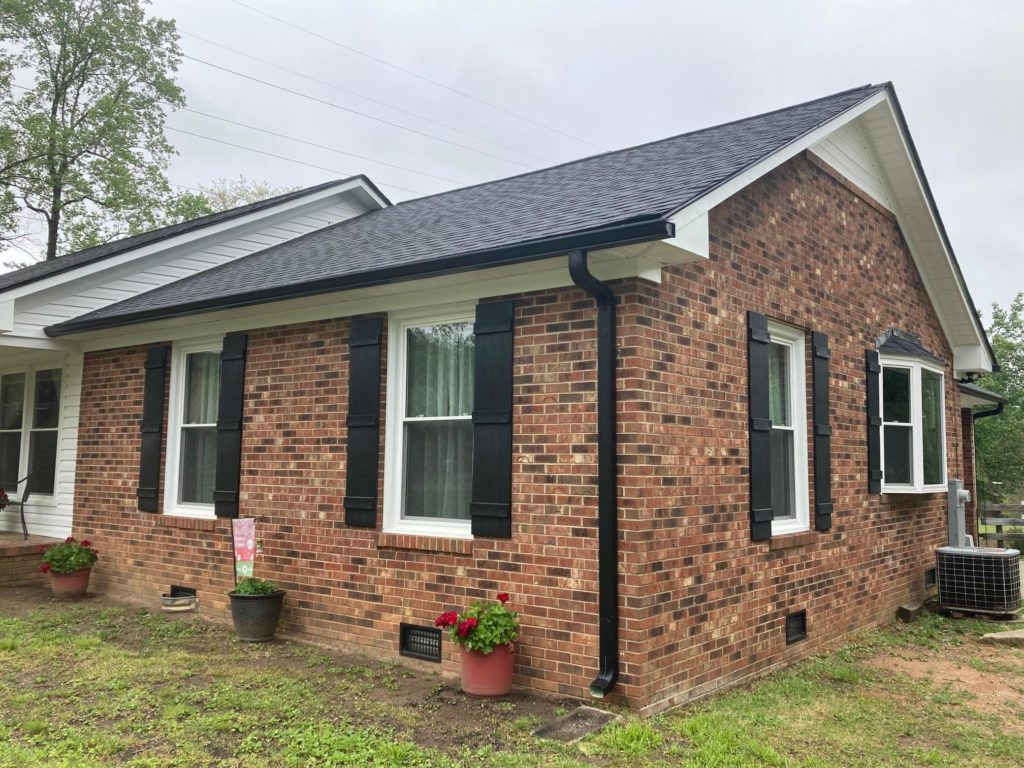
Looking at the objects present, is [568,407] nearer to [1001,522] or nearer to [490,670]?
[490,670]

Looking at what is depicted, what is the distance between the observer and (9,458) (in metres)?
10.8

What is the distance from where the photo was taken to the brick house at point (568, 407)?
5129 millimetres

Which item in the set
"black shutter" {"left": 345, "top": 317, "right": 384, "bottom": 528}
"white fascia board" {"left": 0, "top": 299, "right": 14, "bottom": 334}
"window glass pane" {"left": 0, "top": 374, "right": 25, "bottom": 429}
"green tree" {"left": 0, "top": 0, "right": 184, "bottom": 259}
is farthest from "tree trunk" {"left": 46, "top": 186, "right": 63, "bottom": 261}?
"black shutter" {"left": 345, "top": 317, "right": 384, "bottom": 528}

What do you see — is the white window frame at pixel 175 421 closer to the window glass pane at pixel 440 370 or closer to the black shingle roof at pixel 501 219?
the black shingle roof at pixel 501 219

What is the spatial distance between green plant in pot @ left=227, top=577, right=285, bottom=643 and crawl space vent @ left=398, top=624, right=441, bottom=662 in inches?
51.3

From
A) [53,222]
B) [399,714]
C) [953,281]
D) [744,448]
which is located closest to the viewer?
[399,714]

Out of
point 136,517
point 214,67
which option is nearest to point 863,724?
point 136,517

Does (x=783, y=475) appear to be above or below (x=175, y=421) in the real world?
below

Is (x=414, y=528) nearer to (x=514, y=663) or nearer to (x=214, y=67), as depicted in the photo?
(x=514, y=663)

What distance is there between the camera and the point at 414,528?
623cm

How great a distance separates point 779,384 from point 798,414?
1.04 ft

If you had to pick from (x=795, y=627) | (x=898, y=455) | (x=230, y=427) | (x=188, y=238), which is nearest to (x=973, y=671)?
(x=795, y=627)

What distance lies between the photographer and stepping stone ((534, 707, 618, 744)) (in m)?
4.43

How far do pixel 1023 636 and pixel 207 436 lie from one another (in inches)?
316
